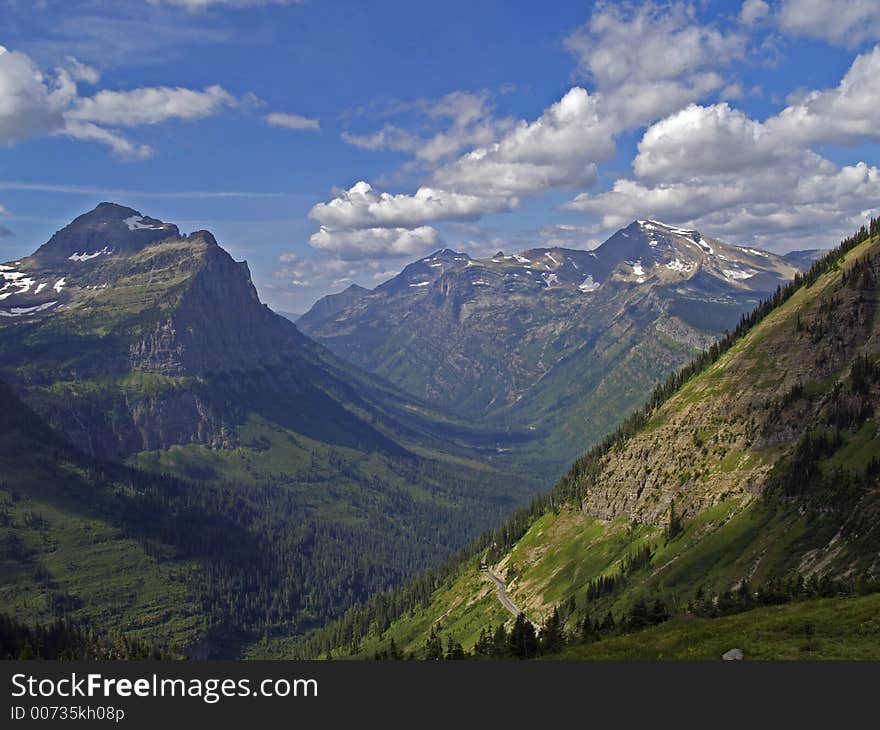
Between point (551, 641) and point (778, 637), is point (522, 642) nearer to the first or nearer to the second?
point (551, 641)

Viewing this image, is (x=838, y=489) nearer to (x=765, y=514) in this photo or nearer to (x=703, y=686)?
(x=765, y=514)

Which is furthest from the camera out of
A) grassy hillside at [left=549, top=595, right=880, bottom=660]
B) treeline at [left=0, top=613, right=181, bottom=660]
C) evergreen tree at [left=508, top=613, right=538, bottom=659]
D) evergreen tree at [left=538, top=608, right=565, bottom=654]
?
treeline at [left=0, top=613, right=181, bottom=660]

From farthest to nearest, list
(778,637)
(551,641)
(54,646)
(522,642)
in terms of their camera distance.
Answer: (54,646) < (551,641) < (522,642) < (778,637)

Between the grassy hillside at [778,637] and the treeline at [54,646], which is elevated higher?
the grassy hillside at [778,637]

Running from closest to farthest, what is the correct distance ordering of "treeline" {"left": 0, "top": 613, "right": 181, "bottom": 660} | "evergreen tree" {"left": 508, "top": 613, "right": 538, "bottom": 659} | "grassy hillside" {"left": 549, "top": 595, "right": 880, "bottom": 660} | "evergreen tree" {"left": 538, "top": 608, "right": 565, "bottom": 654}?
"grassy hillside" {"left": 549, "top": 595, "right": 880, "bottom": 660}
"evergreen tree" {"left": 538, "top": 608, "right": 565, "bottom": 654}
"evergreen tree" {"left": 508, "top": 613, "right": 538, "bottom": 659}
"treeline" {"left": 0, "top": 613, "right": 181, "bottom": 660}

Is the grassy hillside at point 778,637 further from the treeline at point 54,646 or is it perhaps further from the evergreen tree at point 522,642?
the treeline at point 54,646

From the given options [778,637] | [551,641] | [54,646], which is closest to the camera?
[778,637]

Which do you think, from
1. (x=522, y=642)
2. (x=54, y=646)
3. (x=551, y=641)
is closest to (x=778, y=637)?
(x=551, y=641)

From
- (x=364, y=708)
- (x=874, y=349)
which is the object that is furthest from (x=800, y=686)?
(x=874, y=349)

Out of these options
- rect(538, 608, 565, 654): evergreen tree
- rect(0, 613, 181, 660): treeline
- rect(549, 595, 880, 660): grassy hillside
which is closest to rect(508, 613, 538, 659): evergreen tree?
rect(538, 608, 565, 654): evergreen tree

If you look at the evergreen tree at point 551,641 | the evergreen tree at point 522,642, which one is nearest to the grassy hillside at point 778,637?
the evergreen tree at point 551,641

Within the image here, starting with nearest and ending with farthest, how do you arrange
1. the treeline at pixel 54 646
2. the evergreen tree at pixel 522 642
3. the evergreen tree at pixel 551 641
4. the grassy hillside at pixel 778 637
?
the grassy hillside at pixel 778 637 → the evergreen tree at pixel 551 641 → the evergreen tree at pixel 522 642 → the treeline at pixel 54 646

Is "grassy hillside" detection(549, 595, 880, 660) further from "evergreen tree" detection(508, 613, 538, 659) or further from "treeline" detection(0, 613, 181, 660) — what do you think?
"treeline" detection(0, 613, 181, 660)

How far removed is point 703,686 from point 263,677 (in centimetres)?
2786
